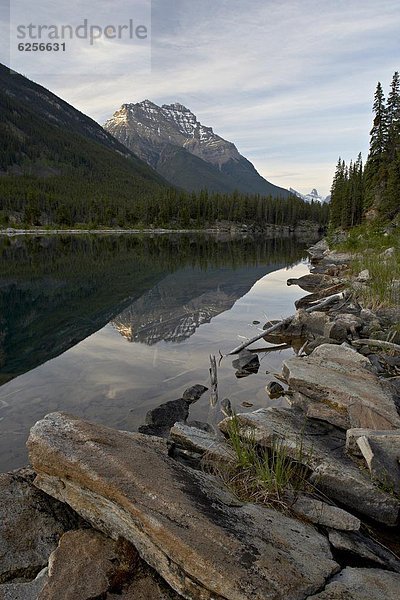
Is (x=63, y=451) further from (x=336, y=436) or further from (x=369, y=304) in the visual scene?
(x=369, y=304)

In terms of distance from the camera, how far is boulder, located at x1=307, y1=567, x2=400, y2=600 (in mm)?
3760

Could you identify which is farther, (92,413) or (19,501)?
(92,413)

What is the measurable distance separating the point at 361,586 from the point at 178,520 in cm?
187

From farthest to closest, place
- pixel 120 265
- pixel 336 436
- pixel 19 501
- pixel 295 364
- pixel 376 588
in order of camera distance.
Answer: pixel 120 265, pixel 295 364, pixel 336 436, pixel 19 501, pixel 376 588

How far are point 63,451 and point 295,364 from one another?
21.7ft

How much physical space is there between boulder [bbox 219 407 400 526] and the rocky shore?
0.02 m

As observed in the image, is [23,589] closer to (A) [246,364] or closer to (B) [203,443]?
(B) [203,443]

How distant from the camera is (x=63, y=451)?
17.0 ft

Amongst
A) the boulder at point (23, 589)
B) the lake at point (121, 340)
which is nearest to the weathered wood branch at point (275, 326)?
the lake at point (121, 340)

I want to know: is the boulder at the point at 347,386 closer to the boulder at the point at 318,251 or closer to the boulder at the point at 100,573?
the boulder at the point at 100,573

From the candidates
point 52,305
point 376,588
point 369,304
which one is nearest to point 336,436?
point 376,588

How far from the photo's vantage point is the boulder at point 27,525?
491 centimetres

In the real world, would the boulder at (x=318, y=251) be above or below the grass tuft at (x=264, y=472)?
above

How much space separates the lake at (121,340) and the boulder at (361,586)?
238 inches
